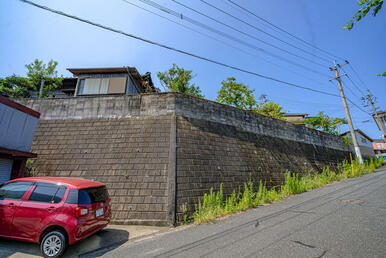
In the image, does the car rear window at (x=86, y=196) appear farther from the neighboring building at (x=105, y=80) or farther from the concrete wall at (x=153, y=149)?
the neighboring building at (x=105, y=80)

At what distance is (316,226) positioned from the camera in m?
4.21

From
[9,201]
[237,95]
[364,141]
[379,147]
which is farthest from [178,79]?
[379,147]

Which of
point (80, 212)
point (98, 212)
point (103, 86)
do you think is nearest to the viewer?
point (80, 212)

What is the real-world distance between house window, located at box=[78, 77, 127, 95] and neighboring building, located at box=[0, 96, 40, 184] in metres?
9.30

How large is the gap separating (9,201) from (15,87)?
24112 mm

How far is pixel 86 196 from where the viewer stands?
3881 mm

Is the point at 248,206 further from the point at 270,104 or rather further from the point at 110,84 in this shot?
the point at 270,104

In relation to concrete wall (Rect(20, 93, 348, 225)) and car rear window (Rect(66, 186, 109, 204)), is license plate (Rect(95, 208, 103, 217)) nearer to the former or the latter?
car rear window (Rect(66, 186, 109, 204))

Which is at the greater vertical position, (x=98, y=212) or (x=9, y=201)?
(x=9, y=201)

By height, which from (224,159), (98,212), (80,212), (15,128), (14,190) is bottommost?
(98,212)

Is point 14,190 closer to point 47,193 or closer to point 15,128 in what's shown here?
point 47,193

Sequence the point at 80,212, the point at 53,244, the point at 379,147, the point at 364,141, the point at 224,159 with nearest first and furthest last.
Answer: the point at 53,244, the point at 80,212, the point at 224,159, the point at 364,141, the point at 379,147

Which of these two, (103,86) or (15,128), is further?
(103,86)

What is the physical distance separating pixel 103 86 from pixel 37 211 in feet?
48.7
